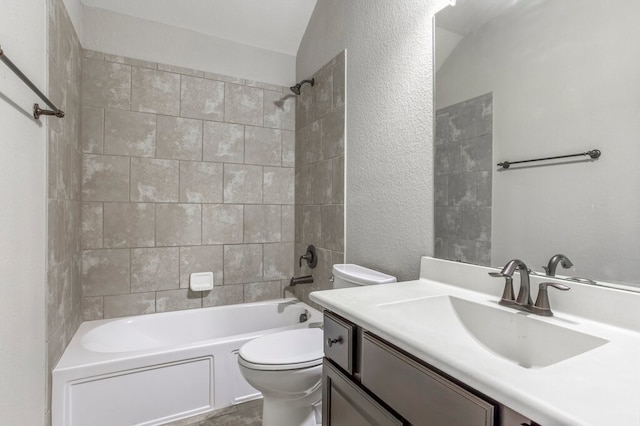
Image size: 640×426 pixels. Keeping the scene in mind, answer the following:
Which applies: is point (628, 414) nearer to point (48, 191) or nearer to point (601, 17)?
point (601, 17)

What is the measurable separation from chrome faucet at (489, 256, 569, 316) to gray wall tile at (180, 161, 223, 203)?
6.96ft

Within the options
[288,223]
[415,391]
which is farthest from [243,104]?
[415,391]

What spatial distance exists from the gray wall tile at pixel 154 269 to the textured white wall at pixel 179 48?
1421 mm

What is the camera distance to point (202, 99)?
2.49 metres

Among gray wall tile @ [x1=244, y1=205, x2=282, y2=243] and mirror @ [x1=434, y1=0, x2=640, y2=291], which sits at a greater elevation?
mirror @ [x1=434, y1=0, x2=640, y2=291]

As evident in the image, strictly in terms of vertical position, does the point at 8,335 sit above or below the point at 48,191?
below

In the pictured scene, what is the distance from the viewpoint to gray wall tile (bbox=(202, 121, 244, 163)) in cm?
251

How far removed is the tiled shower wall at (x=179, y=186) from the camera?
221 cm

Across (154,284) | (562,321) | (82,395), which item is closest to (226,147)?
(154,284)

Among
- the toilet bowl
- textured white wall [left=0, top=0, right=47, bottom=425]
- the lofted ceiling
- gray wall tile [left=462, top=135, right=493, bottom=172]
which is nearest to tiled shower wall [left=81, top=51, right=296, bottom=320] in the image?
the lofted ceiling

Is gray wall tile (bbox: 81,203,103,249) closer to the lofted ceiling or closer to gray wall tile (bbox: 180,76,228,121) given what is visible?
gray wall tile (bbox: 180,76,228,121)

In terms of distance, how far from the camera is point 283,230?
111 inches

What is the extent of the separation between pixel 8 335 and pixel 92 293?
128 cm

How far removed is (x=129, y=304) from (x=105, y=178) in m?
0.91
